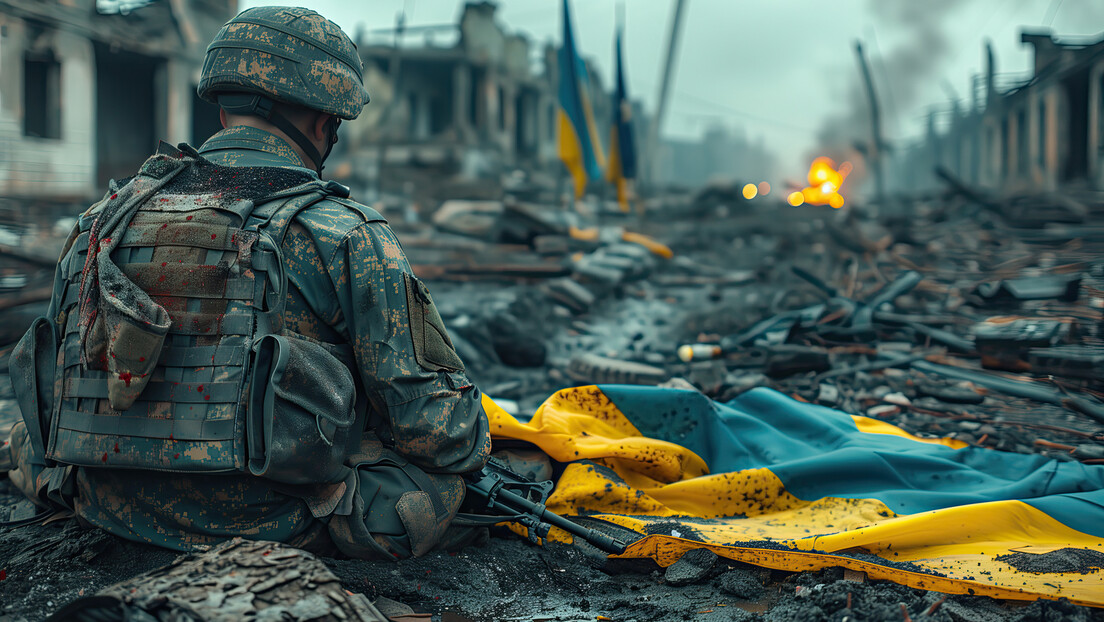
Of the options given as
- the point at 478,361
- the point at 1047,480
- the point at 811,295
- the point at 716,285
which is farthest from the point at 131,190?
the point at 716,285

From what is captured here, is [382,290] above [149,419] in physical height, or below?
above

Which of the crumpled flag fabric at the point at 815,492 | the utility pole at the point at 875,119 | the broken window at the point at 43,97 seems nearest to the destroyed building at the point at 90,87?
the broken window at the point at 43,97

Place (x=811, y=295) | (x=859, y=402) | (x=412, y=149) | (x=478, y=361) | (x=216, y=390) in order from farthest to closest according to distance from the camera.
Answer: (x=412, y=149) < (x=811, y=295) < (x=478, y=361) < (x=859, y=402) < (x=216, y=390)

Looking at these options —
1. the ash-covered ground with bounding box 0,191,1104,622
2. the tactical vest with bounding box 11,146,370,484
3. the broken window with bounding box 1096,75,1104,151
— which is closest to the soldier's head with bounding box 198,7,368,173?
the tactical vest with bounding box 11,146,370,484

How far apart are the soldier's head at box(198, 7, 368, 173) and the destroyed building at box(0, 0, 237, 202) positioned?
474 inches

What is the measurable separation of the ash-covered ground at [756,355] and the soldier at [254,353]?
22 centimetres

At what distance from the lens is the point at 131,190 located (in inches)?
76.2

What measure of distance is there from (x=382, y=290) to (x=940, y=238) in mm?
12532

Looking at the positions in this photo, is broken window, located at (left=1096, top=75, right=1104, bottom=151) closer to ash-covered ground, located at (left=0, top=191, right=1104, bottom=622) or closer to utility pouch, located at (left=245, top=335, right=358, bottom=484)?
ash-covered ground, located at (left=0, top=191, right=1104, bottom=622)

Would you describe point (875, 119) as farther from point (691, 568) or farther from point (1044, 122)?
point (691, 568)

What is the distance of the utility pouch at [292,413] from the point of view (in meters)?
1.66

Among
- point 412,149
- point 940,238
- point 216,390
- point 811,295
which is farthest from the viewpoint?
point 412,149

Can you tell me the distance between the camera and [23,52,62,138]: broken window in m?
12.8

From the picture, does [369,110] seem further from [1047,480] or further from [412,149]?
[1047,480]
